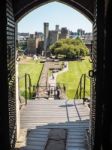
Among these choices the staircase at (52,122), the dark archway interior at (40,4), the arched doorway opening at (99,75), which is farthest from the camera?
the staircase at (52,122)

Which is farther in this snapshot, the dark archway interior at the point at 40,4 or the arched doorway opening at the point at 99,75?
the dark archway interior at the point at 40,4

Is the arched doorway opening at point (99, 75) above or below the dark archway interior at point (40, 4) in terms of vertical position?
below

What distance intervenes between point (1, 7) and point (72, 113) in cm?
541

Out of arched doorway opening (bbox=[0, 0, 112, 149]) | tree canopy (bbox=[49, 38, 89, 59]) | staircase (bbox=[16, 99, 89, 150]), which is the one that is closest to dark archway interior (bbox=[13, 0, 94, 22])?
arched doorway opening (bbox=[0, 0, 112, 149])

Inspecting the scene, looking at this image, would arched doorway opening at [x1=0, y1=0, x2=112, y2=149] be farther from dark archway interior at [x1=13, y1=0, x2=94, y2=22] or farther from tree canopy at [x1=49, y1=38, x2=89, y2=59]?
tree canopy at [x1=49, y1=38, x2=89, y2=59]

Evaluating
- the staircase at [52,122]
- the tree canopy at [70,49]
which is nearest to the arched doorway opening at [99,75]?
the staircase at [52,122]

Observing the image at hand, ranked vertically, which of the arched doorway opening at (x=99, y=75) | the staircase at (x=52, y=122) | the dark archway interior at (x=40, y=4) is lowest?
the staircase at (x=52, y=122)

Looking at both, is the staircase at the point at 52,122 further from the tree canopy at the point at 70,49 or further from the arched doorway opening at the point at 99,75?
the tree canopy at the point at 70,49

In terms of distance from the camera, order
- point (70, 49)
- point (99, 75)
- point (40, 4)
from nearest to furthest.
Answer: point (99, 75), point (40, 4), point (70, 49)

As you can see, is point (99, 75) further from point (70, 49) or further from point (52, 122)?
point (70, 49)

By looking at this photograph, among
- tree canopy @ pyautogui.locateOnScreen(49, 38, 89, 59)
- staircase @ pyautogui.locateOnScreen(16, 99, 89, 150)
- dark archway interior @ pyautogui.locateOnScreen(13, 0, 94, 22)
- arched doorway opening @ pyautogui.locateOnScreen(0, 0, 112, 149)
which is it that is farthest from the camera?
tree canopy @ pyautogui.locateOnScreen(49, 38, 89, 59)

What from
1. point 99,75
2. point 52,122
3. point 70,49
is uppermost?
point 70,49

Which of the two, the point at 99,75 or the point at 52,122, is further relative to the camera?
the point at 52,122

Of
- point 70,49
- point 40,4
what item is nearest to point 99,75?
point 40,4
